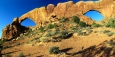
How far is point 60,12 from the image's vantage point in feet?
171

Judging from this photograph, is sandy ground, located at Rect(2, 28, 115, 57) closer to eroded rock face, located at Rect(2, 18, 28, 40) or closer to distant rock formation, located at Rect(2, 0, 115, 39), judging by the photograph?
distant rock formation, located at Rect(2, 0, 115, 39)

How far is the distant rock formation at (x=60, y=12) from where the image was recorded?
160ft

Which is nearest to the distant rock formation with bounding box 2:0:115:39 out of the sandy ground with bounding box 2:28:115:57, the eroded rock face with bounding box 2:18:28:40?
the eroded rock face with bounding box 2:18:28:40

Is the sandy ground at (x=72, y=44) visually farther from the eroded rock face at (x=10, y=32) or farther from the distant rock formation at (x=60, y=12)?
the eroded rock face at (x=10, y=32)

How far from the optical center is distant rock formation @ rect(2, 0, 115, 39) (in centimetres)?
4866

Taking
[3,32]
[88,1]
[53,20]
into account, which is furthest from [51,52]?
[88,1]

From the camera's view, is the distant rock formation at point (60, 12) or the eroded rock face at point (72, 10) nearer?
the distant rock formation at point (60, 12)

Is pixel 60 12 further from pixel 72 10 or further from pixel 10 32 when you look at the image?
pixel 10 32

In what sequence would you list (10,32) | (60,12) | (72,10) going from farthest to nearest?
(60,12) < (72,10) < (10,32)

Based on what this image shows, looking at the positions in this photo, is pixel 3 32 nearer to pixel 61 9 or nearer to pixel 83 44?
pixel 61 9

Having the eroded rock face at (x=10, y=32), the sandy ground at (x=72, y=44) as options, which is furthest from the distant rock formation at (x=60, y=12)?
the sandy ground at (x=72, y=44)

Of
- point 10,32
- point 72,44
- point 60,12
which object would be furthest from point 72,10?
point 72,44

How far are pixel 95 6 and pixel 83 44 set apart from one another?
30.4 m

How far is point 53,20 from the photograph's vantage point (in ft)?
152
